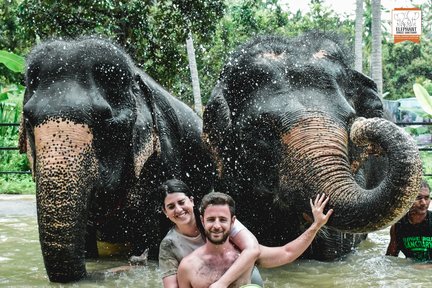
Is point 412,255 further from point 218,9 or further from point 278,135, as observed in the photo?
point 218,9

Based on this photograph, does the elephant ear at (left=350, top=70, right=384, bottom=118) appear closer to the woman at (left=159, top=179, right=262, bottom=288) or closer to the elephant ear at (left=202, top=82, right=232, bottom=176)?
the elephant ear at (left=202, top=82, right=232, bottom=176)

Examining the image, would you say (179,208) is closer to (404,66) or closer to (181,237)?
(181,237)

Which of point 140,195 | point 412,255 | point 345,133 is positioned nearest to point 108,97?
point 140,195

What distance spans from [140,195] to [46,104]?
46.5 inches

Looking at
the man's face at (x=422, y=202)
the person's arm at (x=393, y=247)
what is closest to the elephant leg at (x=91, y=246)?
the person's arm at (x=393, y=247)

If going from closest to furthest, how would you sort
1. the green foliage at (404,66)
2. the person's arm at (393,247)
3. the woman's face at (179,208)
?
1. the woman's face at (179,208)
2. the person's arm at (393,247)
3. the green foliage at (404,66)

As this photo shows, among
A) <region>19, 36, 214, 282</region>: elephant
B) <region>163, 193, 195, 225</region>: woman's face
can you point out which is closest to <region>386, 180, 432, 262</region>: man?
<region>19, 36, 214, 282</region>: elephant

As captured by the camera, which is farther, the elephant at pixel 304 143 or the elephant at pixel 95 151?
the elephant at pixel 95 151

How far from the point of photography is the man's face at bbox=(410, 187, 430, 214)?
5.04 metres

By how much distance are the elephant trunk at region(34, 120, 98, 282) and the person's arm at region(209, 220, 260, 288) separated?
1111 mm

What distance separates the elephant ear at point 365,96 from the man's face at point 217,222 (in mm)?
2112

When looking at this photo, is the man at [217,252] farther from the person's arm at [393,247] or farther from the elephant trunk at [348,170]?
the person's arm at [393,247]

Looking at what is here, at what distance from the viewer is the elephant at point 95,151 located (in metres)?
4.16

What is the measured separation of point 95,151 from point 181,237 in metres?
1.08
